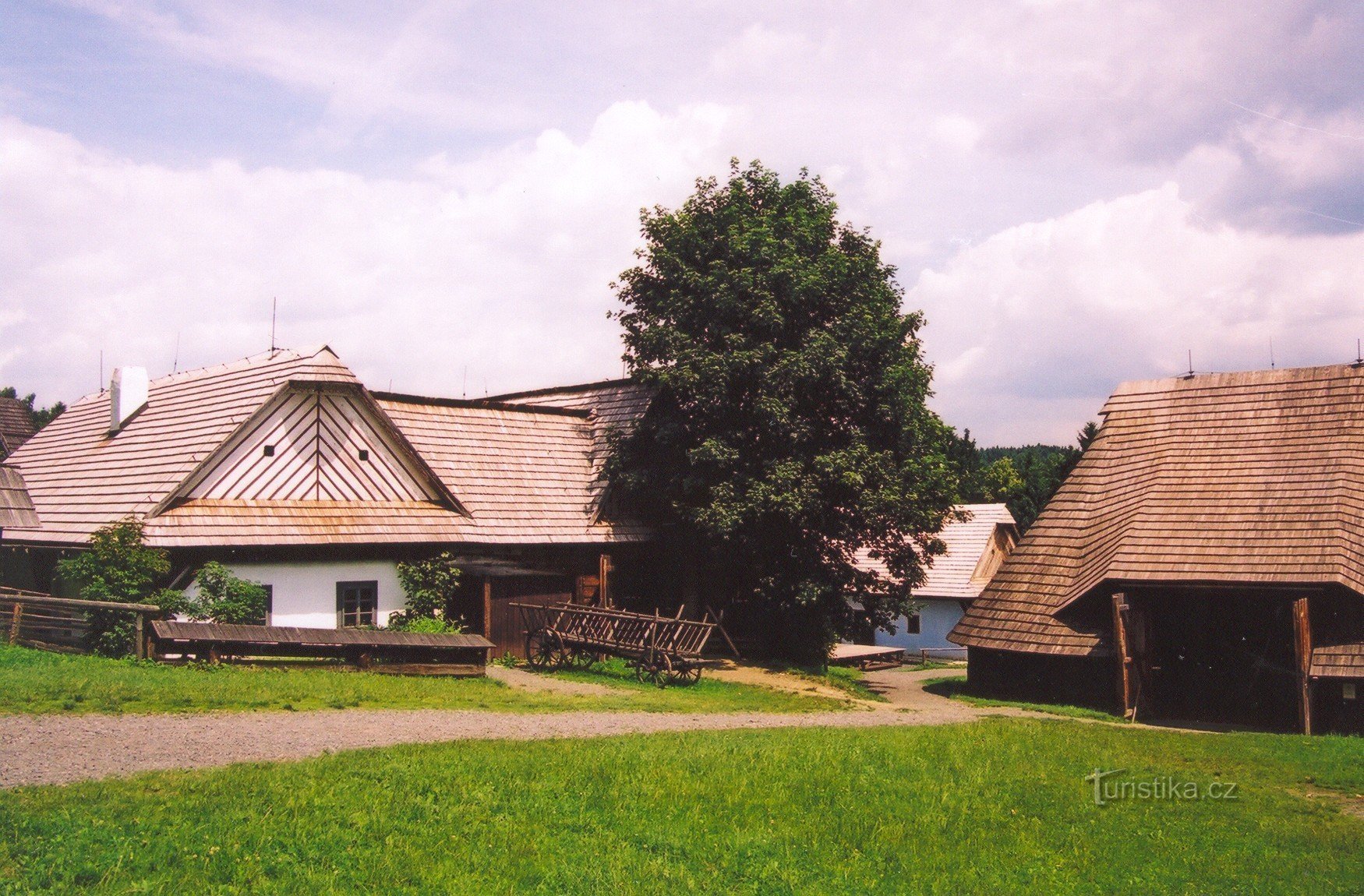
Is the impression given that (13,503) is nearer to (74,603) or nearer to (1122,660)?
(74,603)

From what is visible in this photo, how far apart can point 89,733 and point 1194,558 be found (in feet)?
76.2

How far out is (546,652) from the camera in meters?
24.2

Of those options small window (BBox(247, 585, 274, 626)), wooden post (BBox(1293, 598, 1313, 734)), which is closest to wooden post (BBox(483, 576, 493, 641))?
small window (BBox(247, 585, 274, 626))

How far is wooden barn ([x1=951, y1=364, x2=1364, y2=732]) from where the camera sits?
80.0 ft

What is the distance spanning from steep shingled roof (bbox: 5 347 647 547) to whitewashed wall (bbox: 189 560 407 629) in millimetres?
714

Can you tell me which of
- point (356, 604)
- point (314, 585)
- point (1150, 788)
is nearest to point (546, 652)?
point (356, 604)

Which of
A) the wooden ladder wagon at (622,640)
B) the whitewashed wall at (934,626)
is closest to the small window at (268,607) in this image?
the wooden ladder wagon at (622,640)

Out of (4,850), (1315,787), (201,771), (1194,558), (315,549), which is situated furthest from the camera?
(1194,558)

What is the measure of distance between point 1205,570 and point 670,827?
64.0 feet

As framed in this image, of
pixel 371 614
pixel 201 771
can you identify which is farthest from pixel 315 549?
pixel 201 771

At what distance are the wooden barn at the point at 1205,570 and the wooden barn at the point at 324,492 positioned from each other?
1099 centimetres

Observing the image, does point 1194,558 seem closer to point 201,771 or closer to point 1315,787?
point 1315,787

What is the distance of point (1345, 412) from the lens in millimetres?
27422

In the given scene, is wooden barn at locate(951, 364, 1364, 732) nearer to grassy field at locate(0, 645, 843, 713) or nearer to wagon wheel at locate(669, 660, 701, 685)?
grassy field at locate(0, 645, 843, 713)
